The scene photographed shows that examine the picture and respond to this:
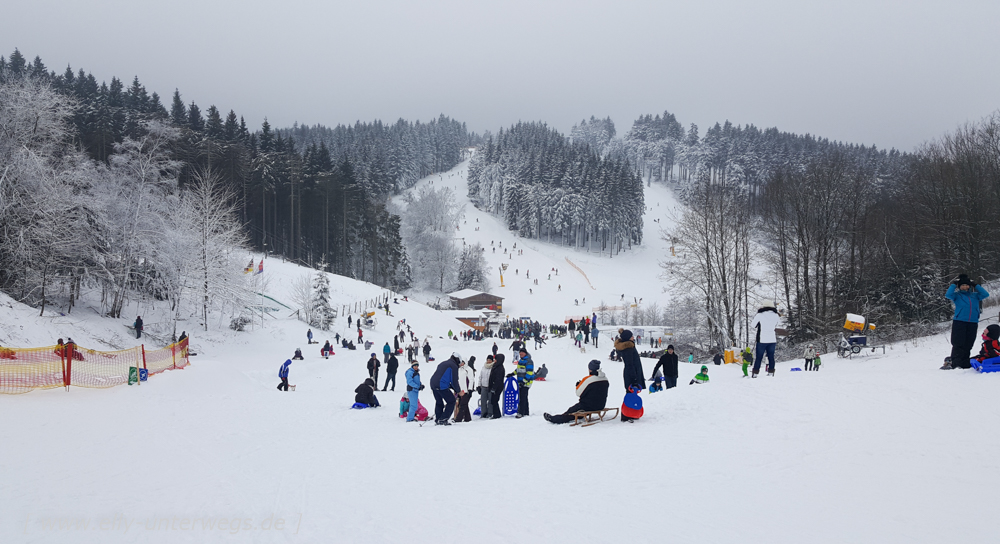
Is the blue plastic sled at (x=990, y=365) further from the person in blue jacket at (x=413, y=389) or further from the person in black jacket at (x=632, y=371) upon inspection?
the person in blue jacket at (x=413, y=389)

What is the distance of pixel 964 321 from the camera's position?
8.98 m

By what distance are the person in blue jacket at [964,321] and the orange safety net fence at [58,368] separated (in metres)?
19.9

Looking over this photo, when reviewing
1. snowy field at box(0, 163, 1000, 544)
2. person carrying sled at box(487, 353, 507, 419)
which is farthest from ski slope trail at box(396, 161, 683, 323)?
snowy field at box(0, 163, 1000, 544)

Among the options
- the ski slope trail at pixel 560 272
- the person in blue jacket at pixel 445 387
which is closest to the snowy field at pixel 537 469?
the person in blue jacket at pixel 445 387

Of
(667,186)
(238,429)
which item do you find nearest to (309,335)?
(238,429)

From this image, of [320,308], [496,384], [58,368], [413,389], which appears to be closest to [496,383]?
[496,384]

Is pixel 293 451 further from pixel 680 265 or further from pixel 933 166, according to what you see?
pixel 933 166

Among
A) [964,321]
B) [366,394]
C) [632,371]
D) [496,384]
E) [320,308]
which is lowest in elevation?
[366,394]

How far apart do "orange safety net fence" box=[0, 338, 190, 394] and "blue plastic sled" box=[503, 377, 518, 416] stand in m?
11.6

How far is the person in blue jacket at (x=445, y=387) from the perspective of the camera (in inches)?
445

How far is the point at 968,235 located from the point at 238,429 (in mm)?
28323

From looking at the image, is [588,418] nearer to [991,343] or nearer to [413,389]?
[413,389]

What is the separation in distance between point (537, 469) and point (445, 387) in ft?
15.0

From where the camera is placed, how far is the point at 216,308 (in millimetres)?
30312
